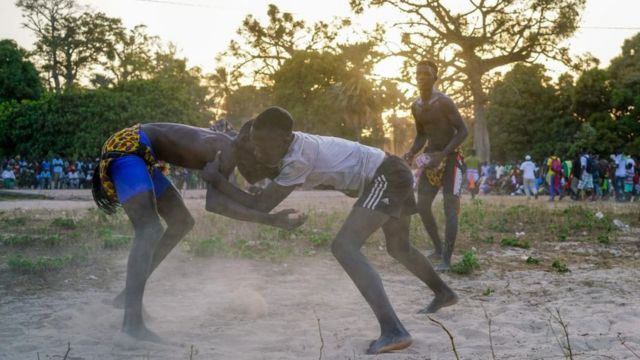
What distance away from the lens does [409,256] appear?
4410 mm

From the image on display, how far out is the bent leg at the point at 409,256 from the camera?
172 inches

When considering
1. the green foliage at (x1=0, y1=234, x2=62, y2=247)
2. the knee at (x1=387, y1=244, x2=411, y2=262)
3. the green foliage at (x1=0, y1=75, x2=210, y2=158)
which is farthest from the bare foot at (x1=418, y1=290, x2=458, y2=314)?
the green foliage at (x1=0, y1=75, x2=210, y2=158)

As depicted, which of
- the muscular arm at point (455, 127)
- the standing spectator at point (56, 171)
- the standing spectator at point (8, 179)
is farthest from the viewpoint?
the standing spectator at point (56, 171)

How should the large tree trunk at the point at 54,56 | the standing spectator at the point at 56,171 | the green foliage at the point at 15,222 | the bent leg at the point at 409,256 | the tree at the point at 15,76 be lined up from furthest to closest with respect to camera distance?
1. the large tree trunk at the point at 54,56
2. the tree at the point at 15,76
3. the standing spectator at the point at 56,171
4. the green foliage at the point at 15,222
5. the bent leg at the point at 409,256

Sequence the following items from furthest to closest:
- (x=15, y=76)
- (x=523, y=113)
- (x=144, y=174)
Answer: (x=15, y=76), (x=523, y=113), (x=144, y=174)

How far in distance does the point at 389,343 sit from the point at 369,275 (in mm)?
399

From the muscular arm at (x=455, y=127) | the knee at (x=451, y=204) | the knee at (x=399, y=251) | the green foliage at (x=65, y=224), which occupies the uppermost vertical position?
the muscular arm at (x=455, y=127)

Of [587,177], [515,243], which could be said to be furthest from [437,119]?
[587,177]

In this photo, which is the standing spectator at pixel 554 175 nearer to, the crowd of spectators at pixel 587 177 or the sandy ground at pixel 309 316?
the crowd of spectators at pixel 587 177

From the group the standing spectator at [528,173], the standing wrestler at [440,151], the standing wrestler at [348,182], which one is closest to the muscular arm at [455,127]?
the standing wrestler at [440,151]

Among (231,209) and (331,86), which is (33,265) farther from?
(331,86)

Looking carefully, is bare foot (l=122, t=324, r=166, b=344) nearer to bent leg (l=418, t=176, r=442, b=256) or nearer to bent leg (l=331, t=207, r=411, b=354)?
bent leg (l=331, t=207, r=411, b=354)

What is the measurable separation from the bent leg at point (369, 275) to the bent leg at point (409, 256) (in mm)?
371

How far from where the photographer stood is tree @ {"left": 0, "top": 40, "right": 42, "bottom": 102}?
4734 centimetres
